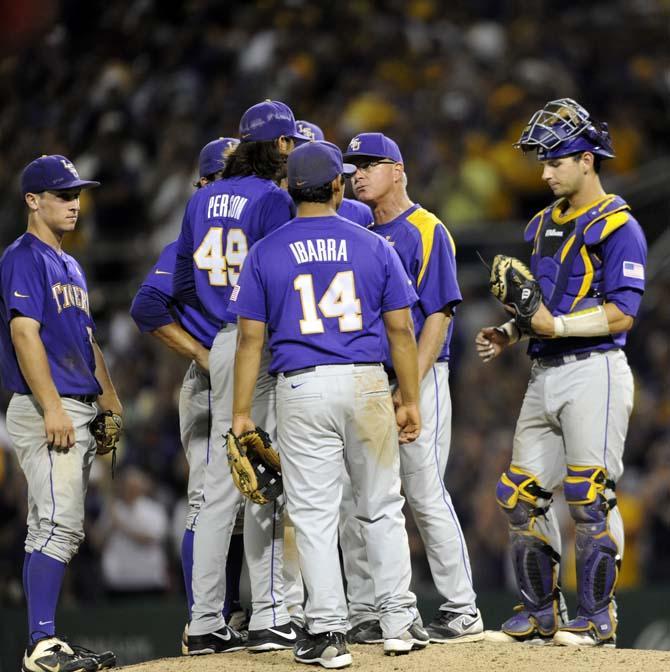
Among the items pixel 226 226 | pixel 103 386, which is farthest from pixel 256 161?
pixel 103 386

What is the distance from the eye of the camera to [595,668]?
4.95m

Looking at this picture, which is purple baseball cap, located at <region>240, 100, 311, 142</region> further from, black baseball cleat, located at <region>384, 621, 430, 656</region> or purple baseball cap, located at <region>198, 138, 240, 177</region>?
black baseball cleat, located at <region>384, 621, 430, 656</region>

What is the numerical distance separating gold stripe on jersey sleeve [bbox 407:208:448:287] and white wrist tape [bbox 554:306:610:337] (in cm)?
68

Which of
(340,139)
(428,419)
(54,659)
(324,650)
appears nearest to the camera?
(324,650)

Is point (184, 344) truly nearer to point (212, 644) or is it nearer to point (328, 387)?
point (328, 387)

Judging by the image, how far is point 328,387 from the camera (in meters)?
4.95

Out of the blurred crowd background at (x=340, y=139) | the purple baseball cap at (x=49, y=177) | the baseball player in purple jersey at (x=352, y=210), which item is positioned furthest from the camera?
the blurred crowd background at (x=340, y=139)

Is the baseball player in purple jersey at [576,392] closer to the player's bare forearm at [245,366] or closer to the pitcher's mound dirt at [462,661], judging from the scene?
the pitcher's mound dirt at [462,661]

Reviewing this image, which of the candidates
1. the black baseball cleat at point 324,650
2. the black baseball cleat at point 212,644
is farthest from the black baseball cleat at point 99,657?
the black baseball cleat at point 324,650

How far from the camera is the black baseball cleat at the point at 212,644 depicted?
17.8ft

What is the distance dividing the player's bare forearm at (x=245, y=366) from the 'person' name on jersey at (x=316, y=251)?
12.8 inches

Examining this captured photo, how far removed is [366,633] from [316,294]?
163 cm

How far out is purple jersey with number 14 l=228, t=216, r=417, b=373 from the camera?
4996 millimetres

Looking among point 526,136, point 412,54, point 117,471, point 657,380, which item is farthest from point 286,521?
point 412,54
